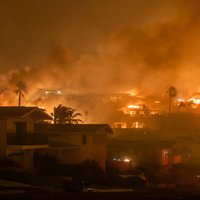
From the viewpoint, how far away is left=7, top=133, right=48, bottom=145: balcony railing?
3042 cm

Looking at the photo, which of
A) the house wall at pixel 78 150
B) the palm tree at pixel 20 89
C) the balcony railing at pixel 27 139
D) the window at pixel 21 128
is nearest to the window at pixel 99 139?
the house wall at pixel 78 150

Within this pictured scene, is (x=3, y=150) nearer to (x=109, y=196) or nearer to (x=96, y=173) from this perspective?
(x=96, y=173)

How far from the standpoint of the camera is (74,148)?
35406 mm

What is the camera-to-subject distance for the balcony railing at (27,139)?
30422 mm

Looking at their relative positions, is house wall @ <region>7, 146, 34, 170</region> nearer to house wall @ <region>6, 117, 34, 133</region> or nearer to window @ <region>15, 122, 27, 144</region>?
window @ <region>15, 122, 27, 144</region>

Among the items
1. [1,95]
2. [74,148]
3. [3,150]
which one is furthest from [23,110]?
[1,95]

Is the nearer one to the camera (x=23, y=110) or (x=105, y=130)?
(x=23, y=110)

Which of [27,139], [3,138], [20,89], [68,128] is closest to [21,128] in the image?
[27,139]

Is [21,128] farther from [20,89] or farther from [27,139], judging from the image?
[20,89]

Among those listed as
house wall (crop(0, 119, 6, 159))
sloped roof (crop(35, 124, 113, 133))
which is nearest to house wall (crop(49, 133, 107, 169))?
sloped roof (crop(35, 124, 113, 133))

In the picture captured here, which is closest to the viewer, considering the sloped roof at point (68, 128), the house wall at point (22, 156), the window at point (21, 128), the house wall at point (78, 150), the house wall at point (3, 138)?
the house wall at point (3, 138)

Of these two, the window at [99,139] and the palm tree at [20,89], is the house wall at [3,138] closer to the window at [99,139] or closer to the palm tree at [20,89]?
the window at [99,139]

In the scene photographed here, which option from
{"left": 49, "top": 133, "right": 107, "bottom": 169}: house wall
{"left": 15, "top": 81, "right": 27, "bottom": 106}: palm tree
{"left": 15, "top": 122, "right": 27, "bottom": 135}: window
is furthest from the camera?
{"left": 15, "top": 81, "right": 27, "bottom": 106}: palm tree

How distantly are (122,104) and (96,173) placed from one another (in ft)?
198
